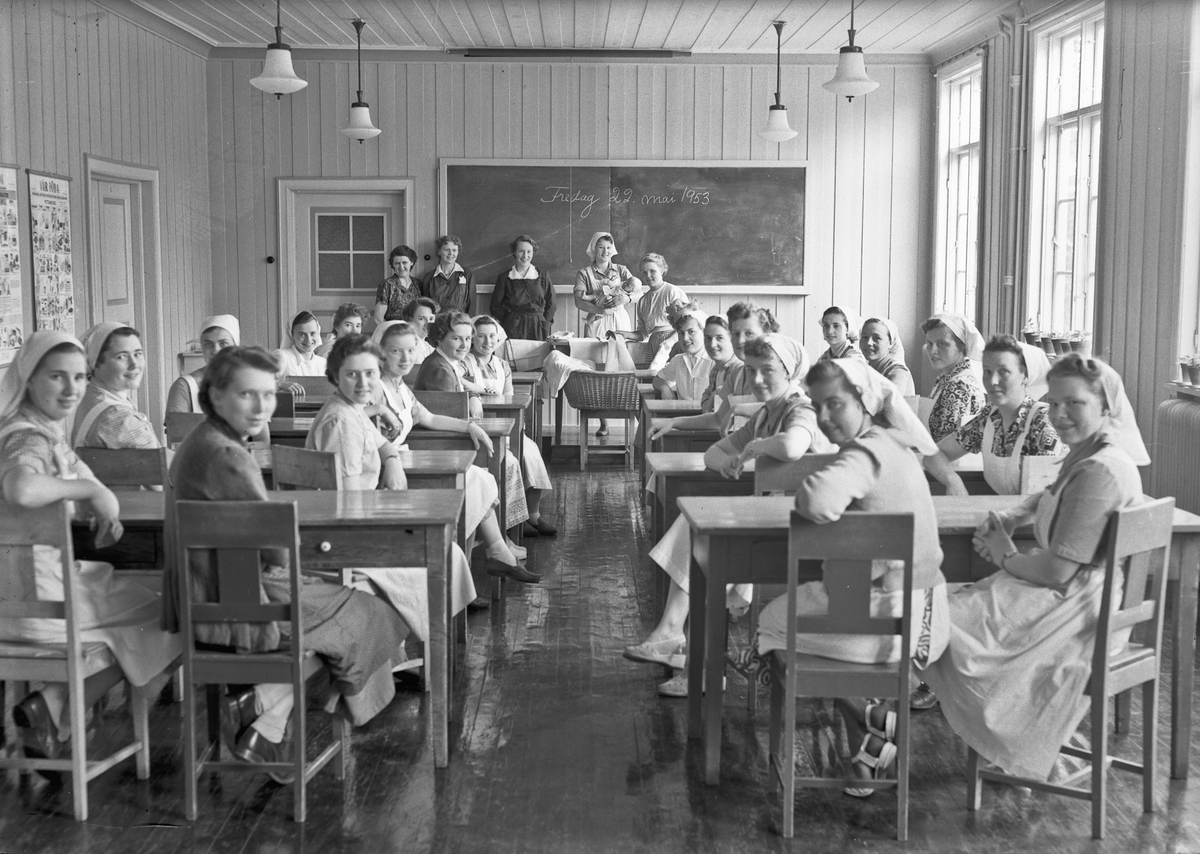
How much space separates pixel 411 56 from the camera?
10594 mm

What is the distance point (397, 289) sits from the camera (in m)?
10.3

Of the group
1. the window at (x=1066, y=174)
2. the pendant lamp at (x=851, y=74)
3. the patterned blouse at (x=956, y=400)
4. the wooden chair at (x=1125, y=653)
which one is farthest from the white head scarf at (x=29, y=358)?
the window at (x=1066, y=174)

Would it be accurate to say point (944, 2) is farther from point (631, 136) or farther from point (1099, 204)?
point (631, 136)

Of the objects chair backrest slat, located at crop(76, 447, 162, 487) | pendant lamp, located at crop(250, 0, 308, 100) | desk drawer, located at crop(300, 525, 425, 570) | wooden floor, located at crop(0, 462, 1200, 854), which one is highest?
pendant lamp, located at crop(250, 0, 308, 100)

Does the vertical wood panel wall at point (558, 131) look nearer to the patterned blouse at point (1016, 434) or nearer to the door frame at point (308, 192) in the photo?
the door frame at point (308, 192)

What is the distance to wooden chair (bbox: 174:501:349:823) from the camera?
295cm

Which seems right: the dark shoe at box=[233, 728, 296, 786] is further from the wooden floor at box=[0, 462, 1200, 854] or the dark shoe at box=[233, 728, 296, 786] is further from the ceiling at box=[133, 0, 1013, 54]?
the ceiling at box=[133, 0, 1013, 54]

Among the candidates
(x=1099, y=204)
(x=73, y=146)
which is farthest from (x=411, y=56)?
(x=1099, y=204)

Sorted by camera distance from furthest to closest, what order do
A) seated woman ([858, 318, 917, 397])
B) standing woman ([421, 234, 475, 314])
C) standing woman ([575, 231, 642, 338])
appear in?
standing woman ([421, 234, 475, 314]), standing woman ([575, 231, 642, 338]), seated woman ([858, 318, 917, 397])

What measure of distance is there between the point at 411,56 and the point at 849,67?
4526 millimetres

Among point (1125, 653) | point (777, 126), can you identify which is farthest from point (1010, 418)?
point (777, 126)

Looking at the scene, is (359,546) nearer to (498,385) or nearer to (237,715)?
(237,715)

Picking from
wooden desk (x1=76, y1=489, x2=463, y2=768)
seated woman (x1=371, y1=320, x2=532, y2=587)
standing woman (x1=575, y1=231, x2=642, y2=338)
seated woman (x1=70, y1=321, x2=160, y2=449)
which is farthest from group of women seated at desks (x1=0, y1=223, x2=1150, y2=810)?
standing woman (x1=575, y1=231, x2=642, y2=338)

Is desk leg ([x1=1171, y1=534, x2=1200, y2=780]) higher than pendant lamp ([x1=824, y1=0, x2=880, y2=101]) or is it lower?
lower
